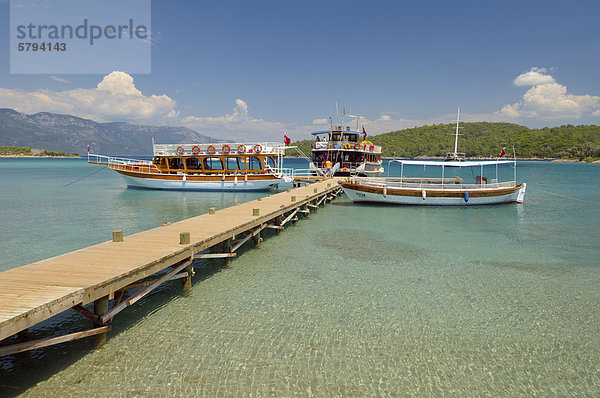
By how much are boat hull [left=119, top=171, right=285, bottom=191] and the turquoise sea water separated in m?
Result: 20.3

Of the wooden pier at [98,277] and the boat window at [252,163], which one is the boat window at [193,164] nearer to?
the boat window at [252,163]

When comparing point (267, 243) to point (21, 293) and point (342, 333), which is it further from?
point (21, 293)

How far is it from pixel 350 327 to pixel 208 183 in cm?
3089

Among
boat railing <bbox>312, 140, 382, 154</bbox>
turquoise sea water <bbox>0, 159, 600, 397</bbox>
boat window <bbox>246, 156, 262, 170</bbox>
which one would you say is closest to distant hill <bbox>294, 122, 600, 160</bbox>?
boat railing <bbox>312, 140, 382, 154</bbox>

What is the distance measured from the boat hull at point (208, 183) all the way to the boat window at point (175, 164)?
145 cm

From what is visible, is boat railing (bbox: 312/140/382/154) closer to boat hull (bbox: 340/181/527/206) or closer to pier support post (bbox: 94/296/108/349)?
boat hull (bbox: 340/181/527/206)

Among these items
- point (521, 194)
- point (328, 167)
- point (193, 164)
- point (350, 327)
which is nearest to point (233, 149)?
point (193, 164)

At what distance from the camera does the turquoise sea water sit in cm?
571

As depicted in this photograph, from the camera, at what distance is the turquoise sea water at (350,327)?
225 inches

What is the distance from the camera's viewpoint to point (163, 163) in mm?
37438

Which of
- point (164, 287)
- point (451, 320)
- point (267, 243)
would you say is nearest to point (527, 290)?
point (451, 320)

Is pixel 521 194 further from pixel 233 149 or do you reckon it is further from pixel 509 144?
pixel 509 144

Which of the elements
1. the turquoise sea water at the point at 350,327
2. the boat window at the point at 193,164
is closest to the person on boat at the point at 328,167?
the boat window at the point at 193,164

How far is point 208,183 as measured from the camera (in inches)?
1416
